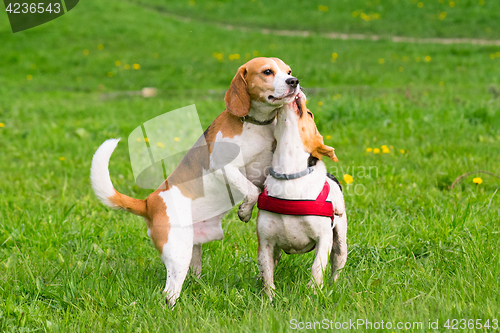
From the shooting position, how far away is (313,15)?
18047 millimetres

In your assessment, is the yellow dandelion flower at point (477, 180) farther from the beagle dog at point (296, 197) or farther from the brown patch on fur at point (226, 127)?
the brown patch on fur at point (226, 127)

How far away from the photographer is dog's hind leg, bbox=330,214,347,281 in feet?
8.84

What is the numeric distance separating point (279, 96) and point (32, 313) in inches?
67.8

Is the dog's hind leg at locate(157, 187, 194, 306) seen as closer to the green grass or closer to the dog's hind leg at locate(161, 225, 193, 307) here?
the dog's hind leg at locate(161, 225, 193, 307)

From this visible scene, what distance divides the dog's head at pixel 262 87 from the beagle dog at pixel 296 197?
93 mm

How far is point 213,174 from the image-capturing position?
268 centimetres

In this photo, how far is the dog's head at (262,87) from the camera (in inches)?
94.0

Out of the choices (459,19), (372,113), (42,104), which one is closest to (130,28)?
(42,104)

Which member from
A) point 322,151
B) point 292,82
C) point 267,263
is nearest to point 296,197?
point 322,151

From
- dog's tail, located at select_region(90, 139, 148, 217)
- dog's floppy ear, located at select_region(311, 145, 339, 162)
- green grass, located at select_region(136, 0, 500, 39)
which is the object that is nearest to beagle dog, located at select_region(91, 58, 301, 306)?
dog's tail, located at select_region(90, 139, 148, 217)

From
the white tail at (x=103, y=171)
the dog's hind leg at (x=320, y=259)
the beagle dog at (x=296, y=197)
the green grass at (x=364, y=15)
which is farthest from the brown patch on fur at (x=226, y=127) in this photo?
the green grass at (x=364, y=15)

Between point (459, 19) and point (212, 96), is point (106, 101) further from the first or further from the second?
point (459, 19)

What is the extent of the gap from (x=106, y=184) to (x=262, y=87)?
3.34ft

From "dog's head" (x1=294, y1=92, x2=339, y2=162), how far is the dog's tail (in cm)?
100
